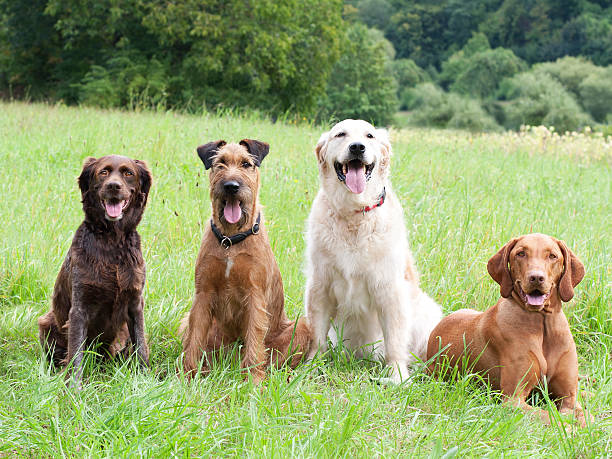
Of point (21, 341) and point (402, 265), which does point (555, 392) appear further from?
point (21, 341)

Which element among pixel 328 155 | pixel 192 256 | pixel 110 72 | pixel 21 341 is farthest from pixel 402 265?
pixel 110 72

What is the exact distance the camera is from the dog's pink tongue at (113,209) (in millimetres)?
3789

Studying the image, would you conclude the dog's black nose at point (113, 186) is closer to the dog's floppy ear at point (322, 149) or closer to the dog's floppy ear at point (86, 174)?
the dog's floppy ear at point (86, 174)

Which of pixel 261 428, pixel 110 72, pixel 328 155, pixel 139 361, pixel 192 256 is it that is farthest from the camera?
pixel 110 72

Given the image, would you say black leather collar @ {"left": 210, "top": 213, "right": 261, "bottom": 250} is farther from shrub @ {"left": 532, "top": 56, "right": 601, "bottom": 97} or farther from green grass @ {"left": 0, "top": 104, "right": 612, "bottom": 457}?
shrub @ {"left": 532, "top": 56, "right": 601, "bottom": 97}

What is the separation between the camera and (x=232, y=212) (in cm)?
398

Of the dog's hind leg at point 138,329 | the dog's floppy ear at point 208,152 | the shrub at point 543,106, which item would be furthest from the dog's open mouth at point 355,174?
the shrub at point 543,106

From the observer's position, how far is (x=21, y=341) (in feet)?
15.1

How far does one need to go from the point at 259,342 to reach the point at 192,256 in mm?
1849

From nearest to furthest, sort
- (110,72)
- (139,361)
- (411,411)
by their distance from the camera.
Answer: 1. (411,411)
2. (139,361)
3. (110,72)

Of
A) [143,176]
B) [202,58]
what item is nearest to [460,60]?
[202,58]

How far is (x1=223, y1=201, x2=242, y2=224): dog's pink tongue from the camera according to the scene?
13.0 feet

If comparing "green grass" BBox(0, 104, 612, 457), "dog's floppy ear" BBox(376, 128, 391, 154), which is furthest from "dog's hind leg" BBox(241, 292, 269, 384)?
"dog's floppy ear" BBox(376, 128, 391, 154)

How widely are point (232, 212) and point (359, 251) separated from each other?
0.98 metres
